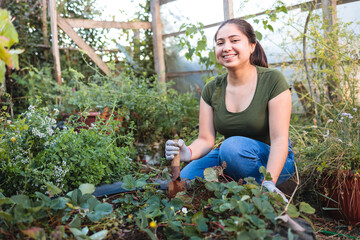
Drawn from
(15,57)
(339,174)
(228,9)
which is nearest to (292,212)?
(339,174)

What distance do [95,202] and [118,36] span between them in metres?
4.50

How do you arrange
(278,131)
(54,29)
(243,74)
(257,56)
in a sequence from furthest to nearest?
(54,29) → (257,56) → (243,74) → (278,131)

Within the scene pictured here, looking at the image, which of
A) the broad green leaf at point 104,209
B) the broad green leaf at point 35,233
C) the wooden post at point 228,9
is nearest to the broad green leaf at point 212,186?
the broad green leaf at point 104,209

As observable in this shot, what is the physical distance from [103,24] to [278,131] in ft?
12.3

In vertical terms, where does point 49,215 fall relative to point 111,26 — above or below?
below

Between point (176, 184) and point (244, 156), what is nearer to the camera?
point (176, 184)

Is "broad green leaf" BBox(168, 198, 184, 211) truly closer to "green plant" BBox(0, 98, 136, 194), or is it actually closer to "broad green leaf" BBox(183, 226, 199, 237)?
"broad green leaf" BBox(183, 226, 199, 237)

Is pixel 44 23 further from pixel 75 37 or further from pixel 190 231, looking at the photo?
pixel 190 231

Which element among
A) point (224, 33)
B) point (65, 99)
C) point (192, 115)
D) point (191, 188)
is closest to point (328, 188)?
point (191, 188)

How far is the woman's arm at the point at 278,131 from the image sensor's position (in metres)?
1.74

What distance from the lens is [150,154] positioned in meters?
3.39

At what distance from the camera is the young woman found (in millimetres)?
1864

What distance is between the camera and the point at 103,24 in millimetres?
4910

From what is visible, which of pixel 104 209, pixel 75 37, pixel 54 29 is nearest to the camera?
pixel 104 209
